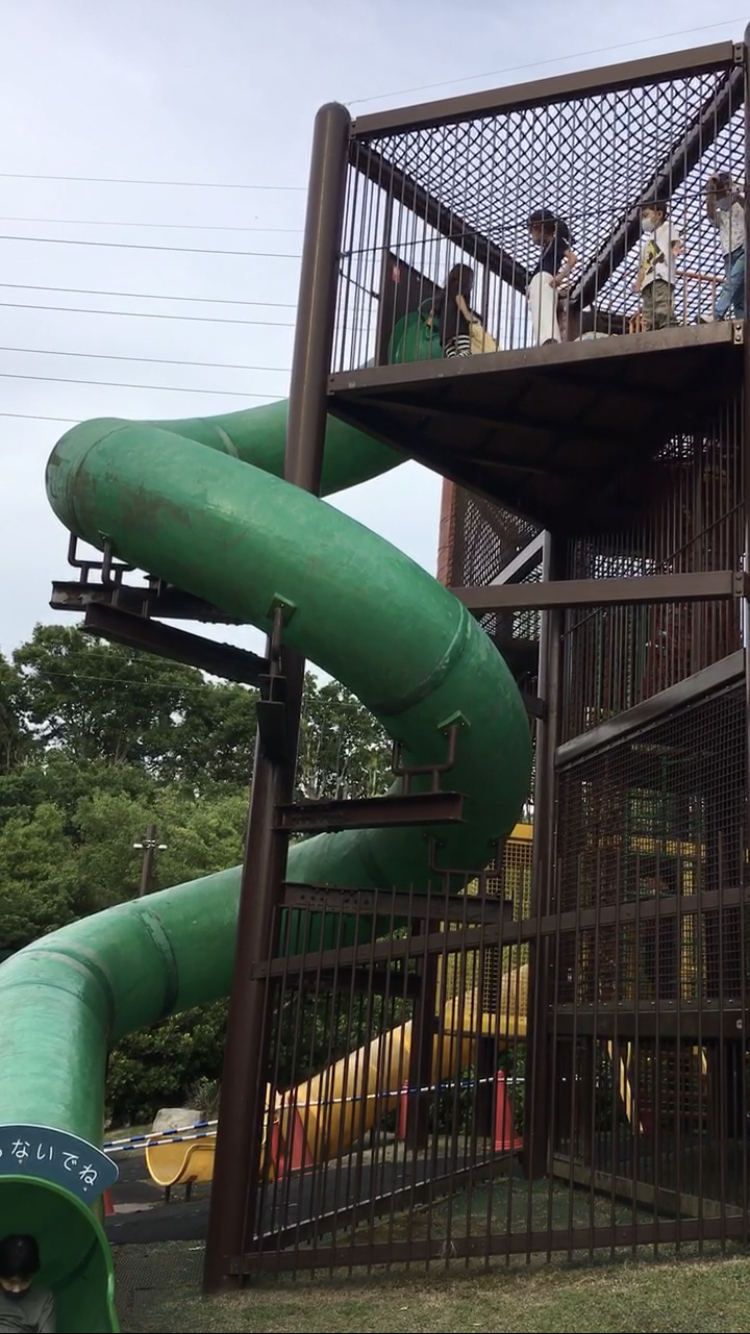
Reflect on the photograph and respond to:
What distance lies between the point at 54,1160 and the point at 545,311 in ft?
24.3

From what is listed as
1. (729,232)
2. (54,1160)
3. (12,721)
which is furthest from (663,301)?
(12,721)

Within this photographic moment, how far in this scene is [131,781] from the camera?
43.1 m

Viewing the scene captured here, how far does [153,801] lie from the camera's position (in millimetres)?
41875

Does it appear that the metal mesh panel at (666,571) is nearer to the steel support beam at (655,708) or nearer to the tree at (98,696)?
the steel support beam at (655,708)

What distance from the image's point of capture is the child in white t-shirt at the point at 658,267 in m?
9.91

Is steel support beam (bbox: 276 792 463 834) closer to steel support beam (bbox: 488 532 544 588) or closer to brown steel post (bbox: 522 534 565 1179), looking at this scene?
brown steel post (bbox: 522 534 565 1179)

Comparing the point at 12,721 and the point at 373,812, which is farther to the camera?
the point at 12,721

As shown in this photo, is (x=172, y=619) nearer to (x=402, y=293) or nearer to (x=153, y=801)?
(x=402, y=293)

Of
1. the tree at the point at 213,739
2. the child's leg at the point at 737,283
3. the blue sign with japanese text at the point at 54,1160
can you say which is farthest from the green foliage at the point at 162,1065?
the tree at the point at 213,739

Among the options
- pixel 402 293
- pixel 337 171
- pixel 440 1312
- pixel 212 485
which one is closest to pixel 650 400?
pixel 402 293

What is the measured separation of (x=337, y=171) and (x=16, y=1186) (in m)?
7.94

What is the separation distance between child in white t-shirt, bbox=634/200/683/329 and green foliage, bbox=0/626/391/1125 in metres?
15.7

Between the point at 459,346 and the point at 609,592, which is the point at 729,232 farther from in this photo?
the point at 609,592

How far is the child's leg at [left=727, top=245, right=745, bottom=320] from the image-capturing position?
9.67m
